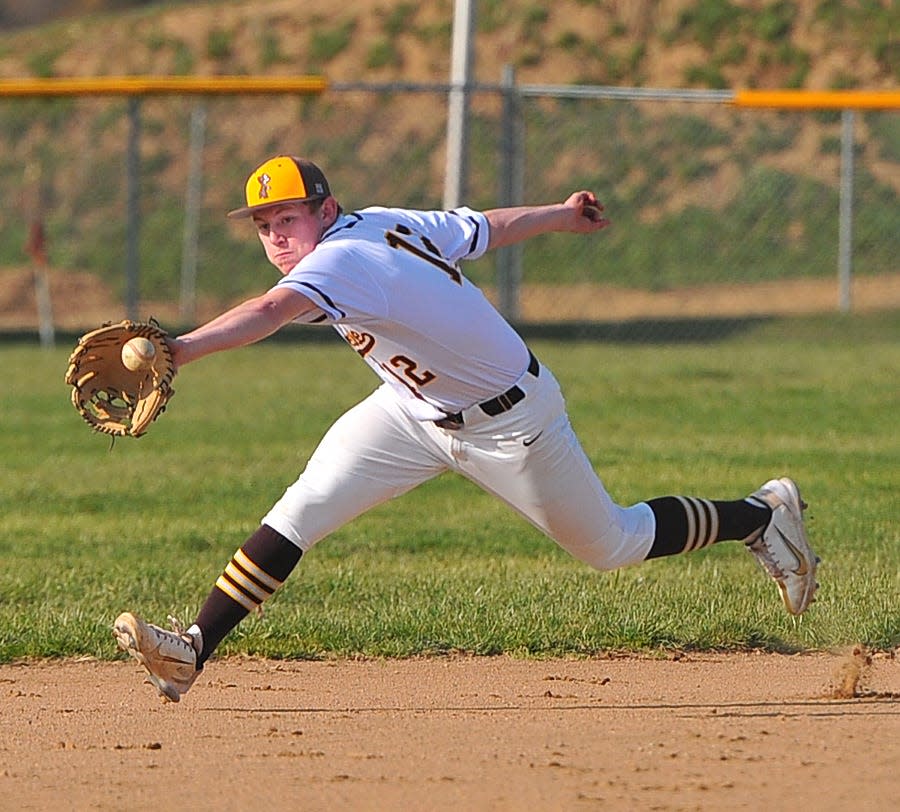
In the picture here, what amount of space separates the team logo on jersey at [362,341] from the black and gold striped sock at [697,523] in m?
1.22

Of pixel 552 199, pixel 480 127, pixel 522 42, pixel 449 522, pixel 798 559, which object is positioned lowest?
pixel 552 199

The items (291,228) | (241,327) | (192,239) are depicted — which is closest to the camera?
(241,327)

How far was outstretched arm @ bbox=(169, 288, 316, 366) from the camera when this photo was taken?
4781mm

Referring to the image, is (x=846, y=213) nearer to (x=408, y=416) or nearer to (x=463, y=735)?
(x=408, y=416)

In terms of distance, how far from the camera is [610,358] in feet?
52.9

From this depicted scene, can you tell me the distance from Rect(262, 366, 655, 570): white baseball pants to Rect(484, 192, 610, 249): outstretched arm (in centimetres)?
62

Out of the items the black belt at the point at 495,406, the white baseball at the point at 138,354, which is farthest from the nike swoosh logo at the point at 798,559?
the white baseball at the point at 138,354

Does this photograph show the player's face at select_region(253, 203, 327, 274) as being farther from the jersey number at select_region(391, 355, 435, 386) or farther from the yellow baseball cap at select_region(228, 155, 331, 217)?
the jersey number at select_region(391, 355, 435, 386)

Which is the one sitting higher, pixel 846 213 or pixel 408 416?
pixel 408 416

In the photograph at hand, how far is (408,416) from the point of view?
5645 millimetres

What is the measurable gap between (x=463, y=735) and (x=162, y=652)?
955 millimetres

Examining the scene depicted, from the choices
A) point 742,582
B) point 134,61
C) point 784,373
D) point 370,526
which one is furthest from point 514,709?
point 134,61

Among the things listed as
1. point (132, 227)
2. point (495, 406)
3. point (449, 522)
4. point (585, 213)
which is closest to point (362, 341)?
point (495, 406)

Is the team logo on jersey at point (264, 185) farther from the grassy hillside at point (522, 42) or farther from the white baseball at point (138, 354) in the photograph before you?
the grassy hillside at point (522, 42)
